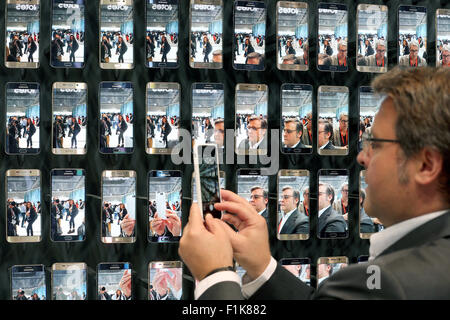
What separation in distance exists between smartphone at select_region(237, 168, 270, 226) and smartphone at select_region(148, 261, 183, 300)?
0.40 meters

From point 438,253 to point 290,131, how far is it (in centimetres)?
133

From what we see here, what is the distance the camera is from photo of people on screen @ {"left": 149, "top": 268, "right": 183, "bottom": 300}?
7.32 ft

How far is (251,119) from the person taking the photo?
2.30 metres

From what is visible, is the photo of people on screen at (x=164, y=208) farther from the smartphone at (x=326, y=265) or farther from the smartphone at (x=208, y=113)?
the smartphone at (x=326, y=265)

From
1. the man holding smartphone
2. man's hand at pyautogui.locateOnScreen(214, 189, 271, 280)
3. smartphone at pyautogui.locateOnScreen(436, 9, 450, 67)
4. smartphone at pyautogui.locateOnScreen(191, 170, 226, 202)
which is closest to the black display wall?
smartphone at pyautogui.locateOnScreen(191, 170, 226, 202)

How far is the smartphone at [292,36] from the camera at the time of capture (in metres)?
2.34

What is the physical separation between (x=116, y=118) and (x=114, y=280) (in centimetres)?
66

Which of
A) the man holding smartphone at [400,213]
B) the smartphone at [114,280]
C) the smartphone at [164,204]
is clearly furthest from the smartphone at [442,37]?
the smartphone at [114,280]

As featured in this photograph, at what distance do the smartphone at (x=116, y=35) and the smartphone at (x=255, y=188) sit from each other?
0.65m

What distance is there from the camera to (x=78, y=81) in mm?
2164

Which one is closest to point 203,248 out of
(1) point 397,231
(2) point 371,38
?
(1) point 397,231

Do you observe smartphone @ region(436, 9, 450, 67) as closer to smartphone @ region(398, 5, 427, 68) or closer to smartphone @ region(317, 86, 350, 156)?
smartphone @ region(398, 5, 427, 68)
